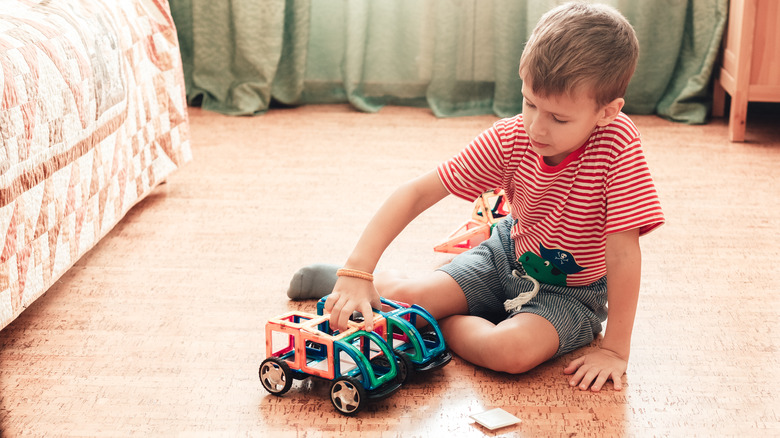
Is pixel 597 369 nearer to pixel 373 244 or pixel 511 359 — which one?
pixel 511 359

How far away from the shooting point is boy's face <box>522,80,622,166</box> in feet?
3.12

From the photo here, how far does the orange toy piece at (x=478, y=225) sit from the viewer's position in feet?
4.61

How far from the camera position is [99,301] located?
1272 millimetres

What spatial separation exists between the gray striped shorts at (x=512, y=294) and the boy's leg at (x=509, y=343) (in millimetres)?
19

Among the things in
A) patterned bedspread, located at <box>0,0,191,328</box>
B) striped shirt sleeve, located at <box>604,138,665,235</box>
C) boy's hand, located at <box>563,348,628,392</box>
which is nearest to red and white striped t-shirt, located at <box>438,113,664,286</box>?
striped shirt sleeve, located at <box>604,138,665,235</box>

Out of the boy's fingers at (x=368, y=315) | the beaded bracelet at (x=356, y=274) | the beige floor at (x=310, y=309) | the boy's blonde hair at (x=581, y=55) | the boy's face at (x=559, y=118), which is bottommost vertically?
the beige floor at (x=310, y=309)

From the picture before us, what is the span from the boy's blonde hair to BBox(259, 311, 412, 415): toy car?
0.35 m

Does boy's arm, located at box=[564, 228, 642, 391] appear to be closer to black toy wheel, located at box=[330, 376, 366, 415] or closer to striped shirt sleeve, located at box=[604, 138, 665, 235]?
striped shirt sleeve, located at box=[604, 138, 665, 235]

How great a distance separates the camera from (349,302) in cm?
101

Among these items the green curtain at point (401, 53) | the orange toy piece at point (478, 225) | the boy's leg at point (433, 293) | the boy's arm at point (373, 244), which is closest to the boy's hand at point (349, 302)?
the boy's arm at point (373, 244)

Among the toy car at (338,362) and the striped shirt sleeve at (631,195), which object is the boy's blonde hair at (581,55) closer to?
the striped shirt sleeve at (631,195)

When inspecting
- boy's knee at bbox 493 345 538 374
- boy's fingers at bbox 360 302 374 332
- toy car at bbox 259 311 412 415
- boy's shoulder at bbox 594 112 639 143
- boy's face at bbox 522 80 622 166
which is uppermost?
boy's face at bbox 522 80 622 166

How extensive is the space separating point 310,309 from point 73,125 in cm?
48

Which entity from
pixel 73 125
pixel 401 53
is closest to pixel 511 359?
pixel 73 125
